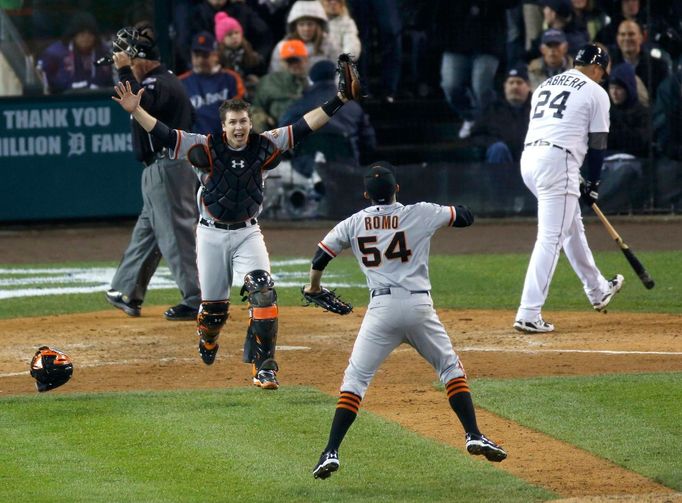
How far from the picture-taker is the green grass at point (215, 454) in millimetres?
6430

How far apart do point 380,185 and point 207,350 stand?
2813 mm

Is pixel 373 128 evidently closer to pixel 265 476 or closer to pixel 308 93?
pixel 308 93

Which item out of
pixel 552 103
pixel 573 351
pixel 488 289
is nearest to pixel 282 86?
pixel 488 289

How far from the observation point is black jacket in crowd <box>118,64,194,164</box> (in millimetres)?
10969

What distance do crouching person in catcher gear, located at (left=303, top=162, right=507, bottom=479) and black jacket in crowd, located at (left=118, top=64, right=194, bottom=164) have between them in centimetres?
442

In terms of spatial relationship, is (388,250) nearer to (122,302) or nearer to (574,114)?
(574,114)

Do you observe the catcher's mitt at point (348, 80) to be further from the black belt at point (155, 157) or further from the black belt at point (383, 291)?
the black belt at point (155, 157)

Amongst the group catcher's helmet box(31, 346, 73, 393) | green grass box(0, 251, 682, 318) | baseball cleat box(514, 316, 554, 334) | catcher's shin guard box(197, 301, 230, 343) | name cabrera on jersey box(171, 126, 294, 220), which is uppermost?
name cabrera on jersey box(171, 126, 294, 220)

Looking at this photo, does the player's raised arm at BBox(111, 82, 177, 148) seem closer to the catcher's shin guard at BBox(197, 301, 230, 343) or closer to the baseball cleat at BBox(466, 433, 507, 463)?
the catcher's shin guard at BBox(197, 301, 230, 343)

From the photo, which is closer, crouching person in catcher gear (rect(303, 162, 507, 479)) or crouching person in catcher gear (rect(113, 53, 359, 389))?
crouching person in catcher gear (rect(303, 162, 507, 479))

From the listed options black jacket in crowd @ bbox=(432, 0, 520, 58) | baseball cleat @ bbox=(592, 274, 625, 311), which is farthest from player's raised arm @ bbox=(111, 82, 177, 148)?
black jacket in crowd @ bbox=(432, 0, 520, 58)

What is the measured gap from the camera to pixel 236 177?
8.70 meters

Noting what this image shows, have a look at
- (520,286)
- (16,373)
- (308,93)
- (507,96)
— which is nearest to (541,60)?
(507,96)

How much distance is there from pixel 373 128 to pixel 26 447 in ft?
34.8
